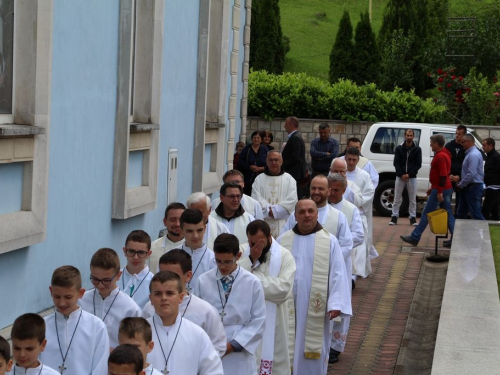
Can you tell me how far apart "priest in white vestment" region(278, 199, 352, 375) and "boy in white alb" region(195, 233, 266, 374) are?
1.83m

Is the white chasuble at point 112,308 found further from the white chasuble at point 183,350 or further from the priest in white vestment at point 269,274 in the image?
the priest in white vestment at point 269,274

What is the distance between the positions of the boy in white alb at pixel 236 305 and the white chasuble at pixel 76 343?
1470 millimetres

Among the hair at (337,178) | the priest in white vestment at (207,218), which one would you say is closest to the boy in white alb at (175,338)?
the priest in white vestment at (207,218)

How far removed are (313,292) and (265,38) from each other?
33890 millimetres

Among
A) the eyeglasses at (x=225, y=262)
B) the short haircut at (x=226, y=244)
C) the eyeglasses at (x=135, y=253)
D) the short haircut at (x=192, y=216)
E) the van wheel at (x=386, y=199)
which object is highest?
the short haircut at (x=192, y=216)

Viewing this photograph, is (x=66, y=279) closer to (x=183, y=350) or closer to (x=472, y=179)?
(x=183, y=350)

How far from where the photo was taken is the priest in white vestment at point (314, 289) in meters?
9.23

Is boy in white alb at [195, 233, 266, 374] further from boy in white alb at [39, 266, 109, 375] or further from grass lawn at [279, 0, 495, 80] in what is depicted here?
grass lawn at [279, 0, 495, 80]

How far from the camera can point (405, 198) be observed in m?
21.9

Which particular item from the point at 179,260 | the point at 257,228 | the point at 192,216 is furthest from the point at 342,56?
the point at 179,260

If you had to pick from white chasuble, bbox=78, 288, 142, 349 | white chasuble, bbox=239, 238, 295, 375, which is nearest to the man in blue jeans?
white chasuble, bbox=239, 238, 295, 375

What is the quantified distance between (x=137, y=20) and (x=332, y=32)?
5496 centimetres

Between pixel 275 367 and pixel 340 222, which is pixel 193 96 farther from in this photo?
pixel 275 367

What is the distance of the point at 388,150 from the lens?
2194 cm
